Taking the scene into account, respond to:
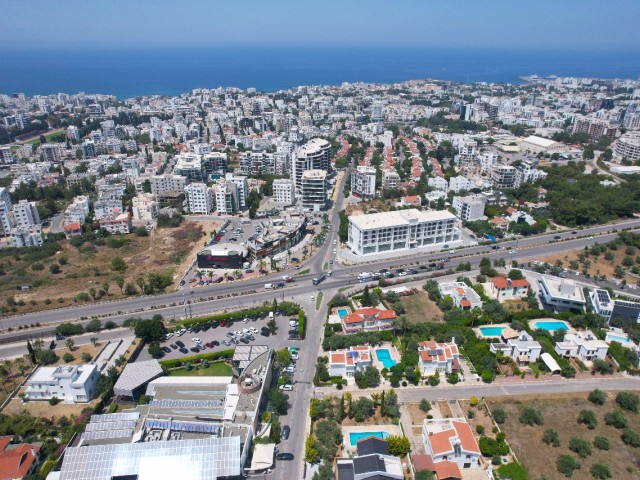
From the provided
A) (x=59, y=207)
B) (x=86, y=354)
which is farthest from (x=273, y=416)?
(x=59, y=207)

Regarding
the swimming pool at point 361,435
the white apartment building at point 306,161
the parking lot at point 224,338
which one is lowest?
the parking lot at point 224,338

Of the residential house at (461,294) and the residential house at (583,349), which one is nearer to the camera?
the residential house at (583,349)

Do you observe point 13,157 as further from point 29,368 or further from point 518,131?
point 518,131

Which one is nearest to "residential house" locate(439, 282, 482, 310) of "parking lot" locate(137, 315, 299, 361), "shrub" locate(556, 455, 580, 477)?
"parking lot" locate(137, 315, 299, 361)

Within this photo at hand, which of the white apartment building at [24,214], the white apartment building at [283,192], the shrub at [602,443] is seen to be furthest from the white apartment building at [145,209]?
the shrub at [602,443]

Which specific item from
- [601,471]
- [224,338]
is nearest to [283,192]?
[224,338]

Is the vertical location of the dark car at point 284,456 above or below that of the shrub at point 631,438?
below

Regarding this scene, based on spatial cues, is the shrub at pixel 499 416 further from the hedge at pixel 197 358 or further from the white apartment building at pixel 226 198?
the white apartment building at pixel 226 198

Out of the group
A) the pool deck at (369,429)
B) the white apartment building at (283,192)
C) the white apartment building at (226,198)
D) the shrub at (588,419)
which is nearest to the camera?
the pool deck at (369,429)

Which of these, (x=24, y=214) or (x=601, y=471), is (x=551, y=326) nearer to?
(x=601, y=471)
